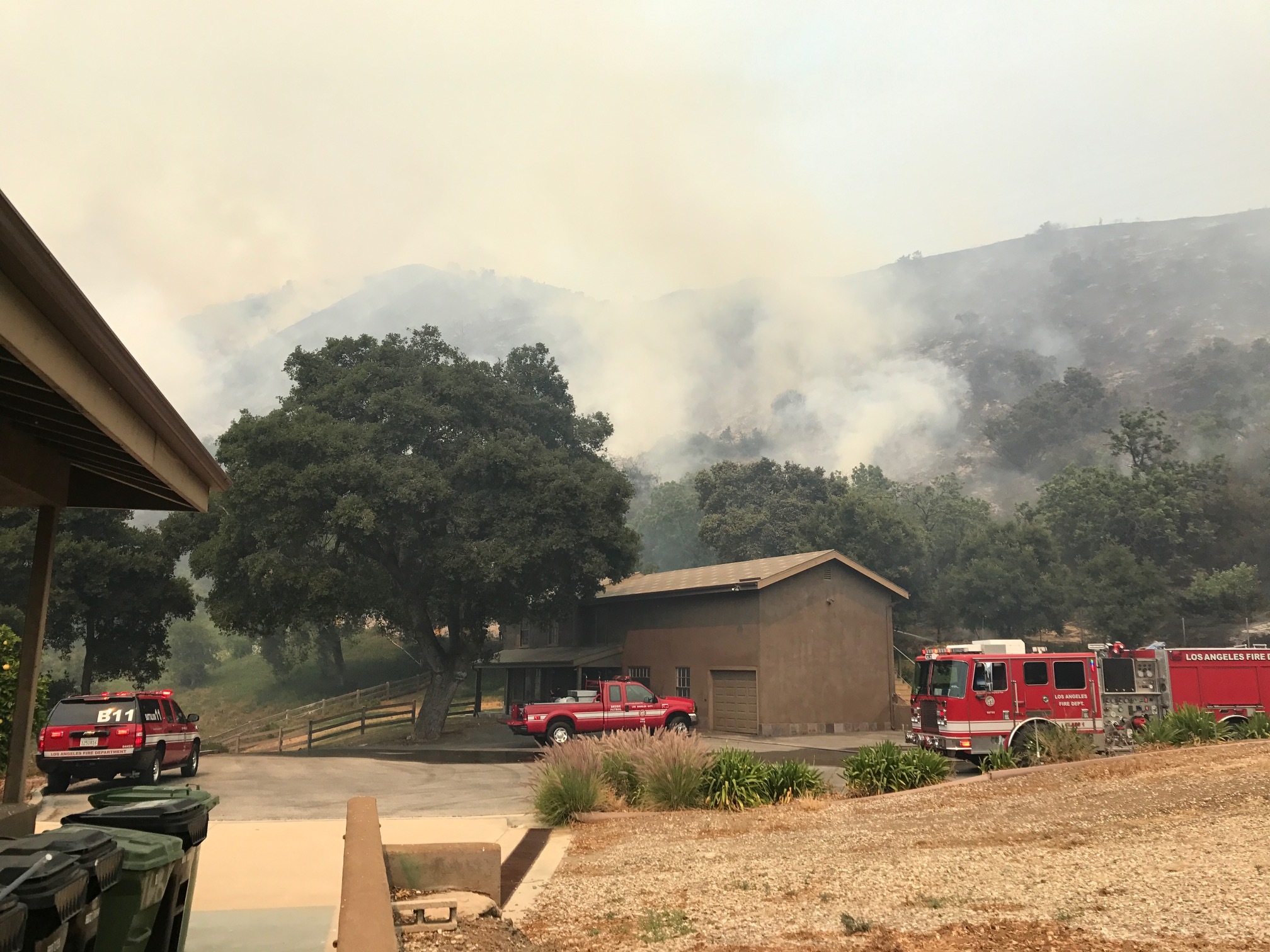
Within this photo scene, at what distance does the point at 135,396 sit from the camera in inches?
222

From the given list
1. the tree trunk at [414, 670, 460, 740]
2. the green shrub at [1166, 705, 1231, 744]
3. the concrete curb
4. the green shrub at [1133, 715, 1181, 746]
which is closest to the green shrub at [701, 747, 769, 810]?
the green shrub at [1133, 715, 1181, 746]

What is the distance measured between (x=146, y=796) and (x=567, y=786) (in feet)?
23.3

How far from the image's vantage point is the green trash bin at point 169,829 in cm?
547

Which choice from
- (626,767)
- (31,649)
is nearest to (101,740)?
(626,767)

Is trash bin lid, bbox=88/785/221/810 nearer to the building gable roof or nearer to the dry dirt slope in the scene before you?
the dry dirt slope

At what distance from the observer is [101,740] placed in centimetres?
1709

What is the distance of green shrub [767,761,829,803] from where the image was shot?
13.7 metres

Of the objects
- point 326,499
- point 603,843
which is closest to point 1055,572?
point 326,499

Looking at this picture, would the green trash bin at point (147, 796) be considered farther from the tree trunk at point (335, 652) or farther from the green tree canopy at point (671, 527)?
the green tree canopy at point (671, 527)

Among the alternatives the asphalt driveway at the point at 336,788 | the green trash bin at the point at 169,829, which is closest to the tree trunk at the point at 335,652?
the asphalt driveway at the point at 336,788

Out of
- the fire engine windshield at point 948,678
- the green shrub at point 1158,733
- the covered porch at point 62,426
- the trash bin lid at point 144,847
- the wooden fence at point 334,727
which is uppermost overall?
the covered porch at point 62,426

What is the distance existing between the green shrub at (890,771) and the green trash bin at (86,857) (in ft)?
38.2

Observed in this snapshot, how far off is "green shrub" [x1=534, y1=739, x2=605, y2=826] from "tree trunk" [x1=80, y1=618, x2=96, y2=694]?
22.6 metres

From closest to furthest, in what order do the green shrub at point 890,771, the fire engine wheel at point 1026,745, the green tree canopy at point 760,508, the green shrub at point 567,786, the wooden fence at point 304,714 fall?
the green shrub at point 567,786 → the green shrub at point 890,771 → the fire engine wheel at point 1026,745 → the wooden fence at point 304,714 → the green tree canopy at point 760,508
